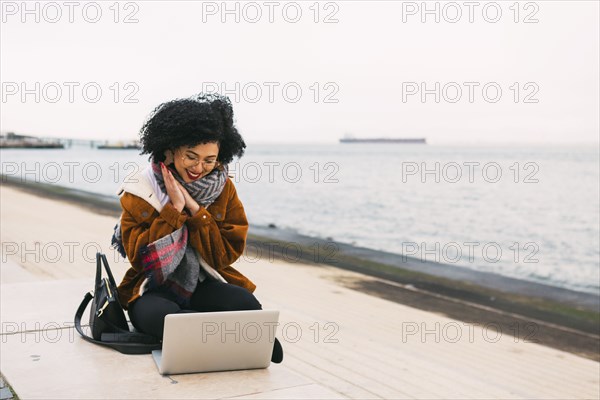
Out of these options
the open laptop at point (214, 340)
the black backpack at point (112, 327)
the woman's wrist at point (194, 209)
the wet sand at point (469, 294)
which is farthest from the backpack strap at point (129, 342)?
the wet sand at point (469, 294)

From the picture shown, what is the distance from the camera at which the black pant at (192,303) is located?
12.0 feet

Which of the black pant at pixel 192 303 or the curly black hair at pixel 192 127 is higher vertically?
the curly black hair at pixel 192 127

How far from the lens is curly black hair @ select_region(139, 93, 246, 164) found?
143 inches

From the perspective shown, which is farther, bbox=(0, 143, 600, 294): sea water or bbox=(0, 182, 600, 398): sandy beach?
bbox=(0, 143, 600, 294): sea water

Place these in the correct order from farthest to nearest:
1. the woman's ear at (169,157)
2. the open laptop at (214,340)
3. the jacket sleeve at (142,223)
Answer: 1. the woman's ear at (169,157)
2. the jacket sleeve at (142,223)
3. the open laptop at (214,340)

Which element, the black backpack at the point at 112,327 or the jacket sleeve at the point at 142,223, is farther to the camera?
the black backpack at the point at 112,327

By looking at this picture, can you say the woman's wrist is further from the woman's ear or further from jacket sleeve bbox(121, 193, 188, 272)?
the woman's ear

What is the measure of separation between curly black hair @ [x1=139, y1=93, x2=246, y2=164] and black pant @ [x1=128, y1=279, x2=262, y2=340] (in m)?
0.65

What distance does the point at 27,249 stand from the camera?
10.6 meters

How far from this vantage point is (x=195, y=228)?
144 inches

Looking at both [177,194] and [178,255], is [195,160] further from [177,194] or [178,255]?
[178,255]

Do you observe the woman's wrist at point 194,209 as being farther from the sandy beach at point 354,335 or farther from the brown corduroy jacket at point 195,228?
the sandy beach at point 354,335

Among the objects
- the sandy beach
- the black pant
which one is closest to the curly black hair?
the black pant

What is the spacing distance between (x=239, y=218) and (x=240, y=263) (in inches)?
269
